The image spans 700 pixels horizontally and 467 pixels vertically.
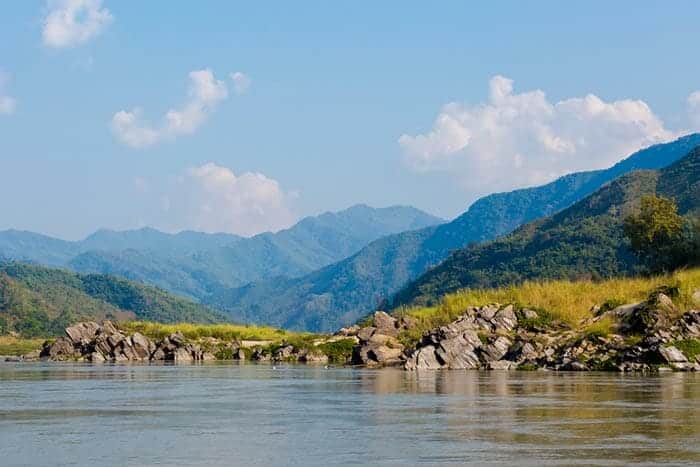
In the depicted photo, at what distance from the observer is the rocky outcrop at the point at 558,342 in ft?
141

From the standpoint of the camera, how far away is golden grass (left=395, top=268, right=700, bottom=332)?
1997 inches

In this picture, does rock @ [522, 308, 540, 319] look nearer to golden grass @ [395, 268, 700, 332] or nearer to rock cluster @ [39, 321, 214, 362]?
golden grass @ [395, 268, 700, 332]

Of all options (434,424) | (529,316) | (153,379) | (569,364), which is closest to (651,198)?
(529,316)

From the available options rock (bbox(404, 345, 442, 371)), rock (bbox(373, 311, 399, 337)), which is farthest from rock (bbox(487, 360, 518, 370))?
rock (bbox(373, 311, 399, 337))

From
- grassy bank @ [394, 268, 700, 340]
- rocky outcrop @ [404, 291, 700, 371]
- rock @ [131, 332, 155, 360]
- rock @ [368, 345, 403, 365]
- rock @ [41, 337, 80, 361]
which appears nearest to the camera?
rocky outcrop @ [404, 291, 700, 371]

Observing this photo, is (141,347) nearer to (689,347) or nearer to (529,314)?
(529,314)

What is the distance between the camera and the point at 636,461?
16.9 metres

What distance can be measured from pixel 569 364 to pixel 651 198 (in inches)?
1262

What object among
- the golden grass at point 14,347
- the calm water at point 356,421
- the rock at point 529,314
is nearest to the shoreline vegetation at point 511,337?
the rock at point 529,314

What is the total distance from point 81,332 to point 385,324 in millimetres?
22906

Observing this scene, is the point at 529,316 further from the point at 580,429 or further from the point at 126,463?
the point at 126,463

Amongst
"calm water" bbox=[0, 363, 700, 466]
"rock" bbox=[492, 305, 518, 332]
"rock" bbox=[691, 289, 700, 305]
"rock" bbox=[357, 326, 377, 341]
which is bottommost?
"calm water" bbox=[0, 363, 700, 466]

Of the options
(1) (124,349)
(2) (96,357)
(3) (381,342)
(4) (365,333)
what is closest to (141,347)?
(1) (124,349)

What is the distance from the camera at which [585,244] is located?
165 m
